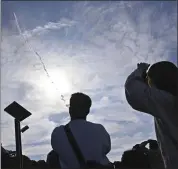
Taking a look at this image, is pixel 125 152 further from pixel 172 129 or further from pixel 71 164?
pixel 172 129

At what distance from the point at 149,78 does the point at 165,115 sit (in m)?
0.39

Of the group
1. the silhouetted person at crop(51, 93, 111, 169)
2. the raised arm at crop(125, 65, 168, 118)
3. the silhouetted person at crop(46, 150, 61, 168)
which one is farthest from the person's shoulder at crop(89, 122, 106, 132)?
the raised arm at crop(125, 65, 168, 118)

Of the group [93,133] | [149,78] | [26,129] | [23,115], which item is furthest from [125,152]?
[26,129]

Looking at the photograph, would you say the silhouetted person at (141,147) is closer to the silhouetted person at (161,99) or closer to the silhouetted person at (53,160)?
the silhouetted person at (53,160)

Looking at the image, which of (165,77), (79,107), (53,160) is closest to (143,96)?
(165,77)

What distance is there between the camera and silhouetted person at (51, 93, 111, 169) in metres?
3.47

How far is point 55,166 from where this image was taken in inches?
142

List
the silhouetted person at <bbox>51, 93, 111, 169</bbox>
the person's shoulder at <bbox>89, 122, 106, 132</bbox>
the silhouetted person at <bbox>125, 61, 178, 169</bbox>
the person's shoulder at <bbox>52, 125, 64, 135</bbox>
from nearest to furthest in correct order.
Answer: the silhouetted person at <bbox>125, 61, 178, 169</bbox>
the silhouetted person at <bbox>51, 93, 111, 169</bbox>
the person's shoulder at <bbox>52, 125, 64, 135</bbox>
the person's shoulder at <bbox>89, 122, 106, 132</bbox>

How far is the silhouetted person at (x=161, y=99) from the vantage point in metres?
2.69

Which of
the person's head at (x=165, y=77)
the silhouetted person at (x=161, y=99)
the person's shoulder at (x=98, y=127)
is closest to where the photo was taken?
the silhouetted person at (x=161, y=99)

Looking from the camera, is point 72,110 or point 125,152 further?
point 125,152

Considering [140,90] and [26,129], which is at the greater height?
[26,129]

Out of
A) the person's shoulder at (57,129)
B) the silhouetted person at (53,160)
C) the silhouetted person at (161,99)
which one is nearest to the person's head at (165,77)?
the silhouetted person at (161,99)

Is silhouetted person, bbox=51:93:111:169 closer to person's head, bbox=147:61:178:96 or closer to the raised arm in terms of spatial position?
the raised arm
